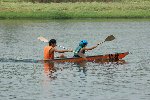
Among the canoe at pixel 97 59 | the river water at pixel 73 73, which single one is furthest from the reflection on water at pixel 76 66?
the canoe at pixel 97 59

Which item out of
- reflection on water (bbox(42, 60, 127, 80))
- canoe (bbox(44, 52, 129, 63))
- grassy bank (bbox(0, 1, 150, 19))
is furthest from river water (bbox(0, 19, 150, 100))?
grassy bank (bbox(0, 1, 150, 19))

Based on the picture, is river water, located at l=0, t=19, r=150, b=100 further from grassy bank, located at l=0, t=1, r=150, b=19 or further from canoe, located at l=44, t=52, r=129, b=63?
grassy bank, located at l=0, t=1, r=150, b=19

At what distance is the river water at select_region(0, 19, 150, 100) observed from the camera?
76.3ft

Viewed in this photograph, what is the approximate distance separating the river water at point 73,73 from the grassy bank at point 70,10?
641 inches

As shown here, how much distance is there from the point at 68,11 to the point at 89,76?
41.5m

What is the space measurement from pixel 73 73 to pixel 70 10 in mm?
41061

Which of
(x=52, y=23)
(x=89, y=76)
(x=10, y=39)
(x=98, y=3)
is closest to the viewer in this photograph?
(x=89, y=76)

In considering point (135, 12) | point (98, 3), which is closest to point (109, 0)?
point (98, 3)

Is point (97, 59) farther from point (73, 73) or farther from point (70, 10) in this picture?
point (70, 10)

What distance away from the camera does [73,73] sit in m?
28.1

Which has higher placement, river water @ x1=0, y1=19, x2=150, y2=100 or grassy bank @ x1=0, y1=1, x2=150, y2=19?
grassy bank @ x1=0, y1=1, x2=150, y2=19

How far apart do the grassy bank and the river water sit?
1629cm

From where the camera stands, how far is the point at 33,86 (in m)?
24.8

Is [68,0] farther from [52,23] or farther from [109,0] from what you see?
[52,23]
